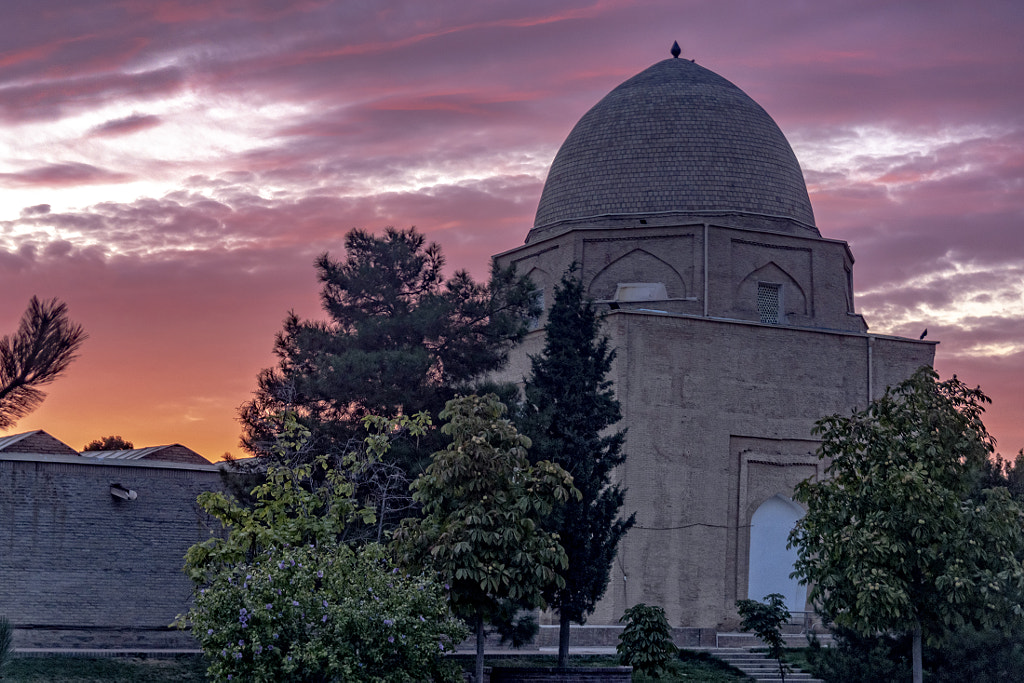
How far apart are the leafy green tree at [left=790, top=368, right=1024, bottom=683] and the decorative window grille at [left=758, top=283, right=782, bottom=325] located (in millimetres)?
11921

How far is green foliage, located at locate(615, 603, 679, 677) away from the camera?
18.3 metres

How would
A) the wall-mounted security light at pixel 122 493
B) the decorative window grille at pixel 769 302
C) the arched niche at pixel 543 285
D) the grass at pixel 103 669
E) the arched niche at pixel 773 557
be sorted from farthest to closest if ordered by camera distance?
the decorative window grille at pixel 769 302 < the arched niche at pixel 543 285 < the arched niche at pixel 773 557 < the wall-mounted security light at pixel 122 493 < the grass at pixel 103 669

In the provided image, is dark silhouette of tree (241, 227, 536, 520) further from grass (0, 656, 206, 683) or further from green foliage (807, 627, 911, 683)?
green foliage (807, 627, 911, 683)

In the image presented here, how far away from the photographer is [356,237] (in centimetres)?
2038

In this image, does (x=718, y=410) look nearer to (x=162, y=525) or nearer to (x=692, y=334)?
(x=692, y=334)

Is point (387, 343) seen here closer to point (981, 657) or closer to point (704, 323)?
point (704, 323)

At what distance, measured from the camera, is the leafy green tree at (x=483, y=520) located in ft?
43.4

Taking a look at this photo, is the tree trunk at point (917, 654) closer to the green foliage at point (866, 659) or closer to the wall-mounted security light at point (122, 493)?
the green foliage at point (866, 659)

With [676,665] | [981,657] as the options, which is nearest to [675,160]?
[676,665]

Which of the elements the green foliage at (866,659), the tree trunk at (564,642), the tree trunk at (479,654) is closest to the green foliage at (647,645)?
the tree trunk at (564,642)

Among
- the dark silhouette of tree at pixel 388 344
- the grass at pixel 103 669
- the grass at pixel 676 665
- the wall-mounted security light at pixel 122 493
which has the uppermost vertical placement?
the dark silhouette of tree at pixel 388 344

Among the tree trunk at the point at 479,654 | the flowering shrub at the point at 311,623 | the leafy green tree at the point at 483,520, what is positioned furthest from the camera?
the tree trunk at the point at 479,654

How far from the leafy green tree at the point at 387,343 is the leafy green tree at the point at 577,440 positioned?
5.81 ft

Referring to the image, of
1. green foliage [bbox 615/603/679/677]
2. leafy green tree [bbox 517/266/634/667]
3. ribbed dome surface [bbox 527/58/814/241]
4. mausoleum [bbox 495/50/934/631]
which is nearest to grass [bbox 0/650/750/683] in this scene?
green foliage [bbox 615/603/679/677]
